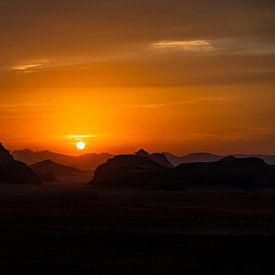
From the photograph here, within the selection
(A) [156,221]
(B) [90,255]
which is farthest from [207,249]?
(A) [156,221]

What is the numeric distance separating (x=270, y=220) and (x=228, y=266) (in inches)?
1269

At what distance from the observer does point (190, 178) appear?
19750 centimetres

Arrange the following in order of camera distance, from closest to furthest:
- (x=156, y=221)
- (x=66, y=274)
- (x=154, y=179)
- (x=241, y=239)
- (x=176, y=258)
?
1. (x=66, y=274)
2. (x=176, y=258)
3. (x=241, y=239)
4. (x=156, y=221)
5. (x=154, y=179)

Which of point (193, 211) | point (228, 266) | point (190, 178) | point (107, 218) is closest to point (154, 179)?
point (190, 178)

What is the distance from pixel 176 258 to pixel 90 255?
7.17 metres

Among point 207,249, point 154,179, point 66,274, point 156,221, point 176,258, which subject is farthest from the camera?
point 154,179

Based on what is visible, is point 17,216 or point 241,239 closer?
point 241,239

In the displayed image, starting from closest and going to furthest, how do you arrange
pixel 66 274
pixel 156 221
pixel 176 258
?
pixel 66 274 < pixel 176 258 < pixel 156 221

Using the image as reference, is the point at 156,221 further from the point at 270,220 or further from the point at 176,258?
the point at 176,258

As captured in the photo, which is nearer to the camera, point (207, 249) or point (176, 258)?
point (176, 258)

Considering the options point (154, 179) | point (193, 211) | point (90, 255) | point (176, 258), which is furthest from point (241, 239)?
point (154, 179)

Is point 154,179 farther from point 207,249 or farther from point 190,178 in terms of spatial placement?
point 207,249

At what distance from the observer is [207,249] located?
158 feet

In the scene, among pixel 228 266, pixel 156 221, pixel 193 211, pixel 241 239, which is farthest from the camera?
pixel 193 211
